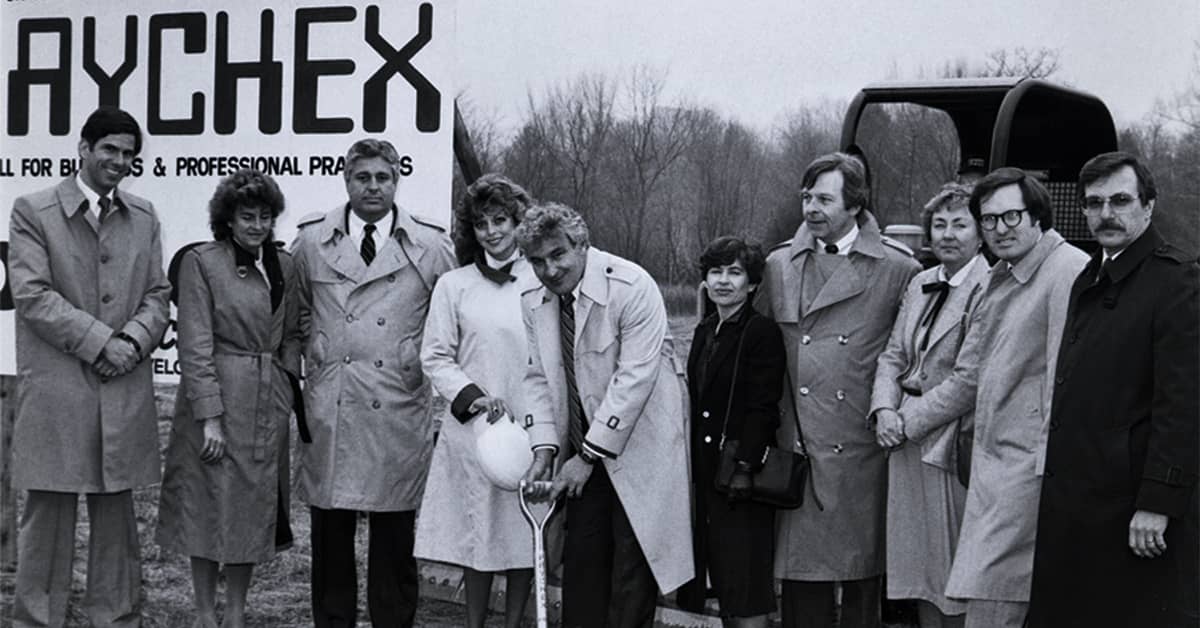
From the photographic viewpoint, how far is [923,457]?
12.6ft

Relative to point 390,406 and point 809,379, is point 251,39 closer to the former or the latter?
point 390,406

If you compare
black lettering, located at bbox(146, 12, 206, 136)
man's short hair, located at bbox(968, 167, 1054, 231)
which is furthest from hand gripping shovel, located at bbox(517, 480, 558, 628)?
black lettering, located at bbox(146, 12, 206, 136)

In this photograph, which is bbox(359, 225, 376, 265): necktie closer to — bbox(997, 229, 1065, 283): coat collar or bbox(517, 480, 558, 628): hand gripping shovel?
bbox(517, 480, 558, 628): hand gripping shovel

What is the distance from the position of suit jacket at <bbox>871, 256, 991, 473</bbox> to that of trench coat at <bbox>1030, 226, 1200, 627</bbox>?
1.52 ft

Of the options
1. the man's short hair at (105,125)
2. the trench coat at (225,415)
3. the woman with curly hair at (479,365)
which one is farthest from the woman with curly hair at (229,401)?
the woman with curly hair at (479,365)

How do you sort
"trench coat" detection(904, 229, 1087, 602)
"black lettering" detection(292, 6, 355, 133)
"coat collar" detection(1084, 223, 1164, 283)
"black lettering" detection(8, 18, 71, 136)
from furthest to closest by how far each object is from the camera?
"black lettering" detection(8, 18, 71, 136) → "black lettering" detection(292, 6, 355, 133) → "trench coat" detection(904, 229, 1087, 602) → "coat collar" detection(1084, 223, 1164, 283)

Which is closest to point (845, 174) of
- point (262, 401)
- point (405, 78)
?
point (405, 78)

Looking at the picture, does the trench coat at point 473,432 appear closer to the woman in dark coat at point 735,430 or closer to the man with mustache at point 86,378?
the woman in dark coat at point 735,430

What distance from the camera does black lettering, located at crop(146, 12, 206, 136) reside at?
17.7 feet

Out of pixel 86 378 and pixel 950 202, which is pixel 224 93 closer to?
pixel 86 378

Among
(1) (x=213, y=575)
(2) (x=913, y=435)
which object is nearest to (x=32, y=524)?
(1) (x=213, y=575)

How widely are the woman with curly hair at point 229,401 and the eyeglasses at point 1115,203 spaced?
8.69ft

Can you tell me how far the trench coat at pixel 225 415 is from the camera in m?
4.36

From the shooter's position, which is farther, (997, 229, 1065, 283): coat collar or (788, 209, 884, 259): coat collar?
(788, 209, 884, 259): coat collar
